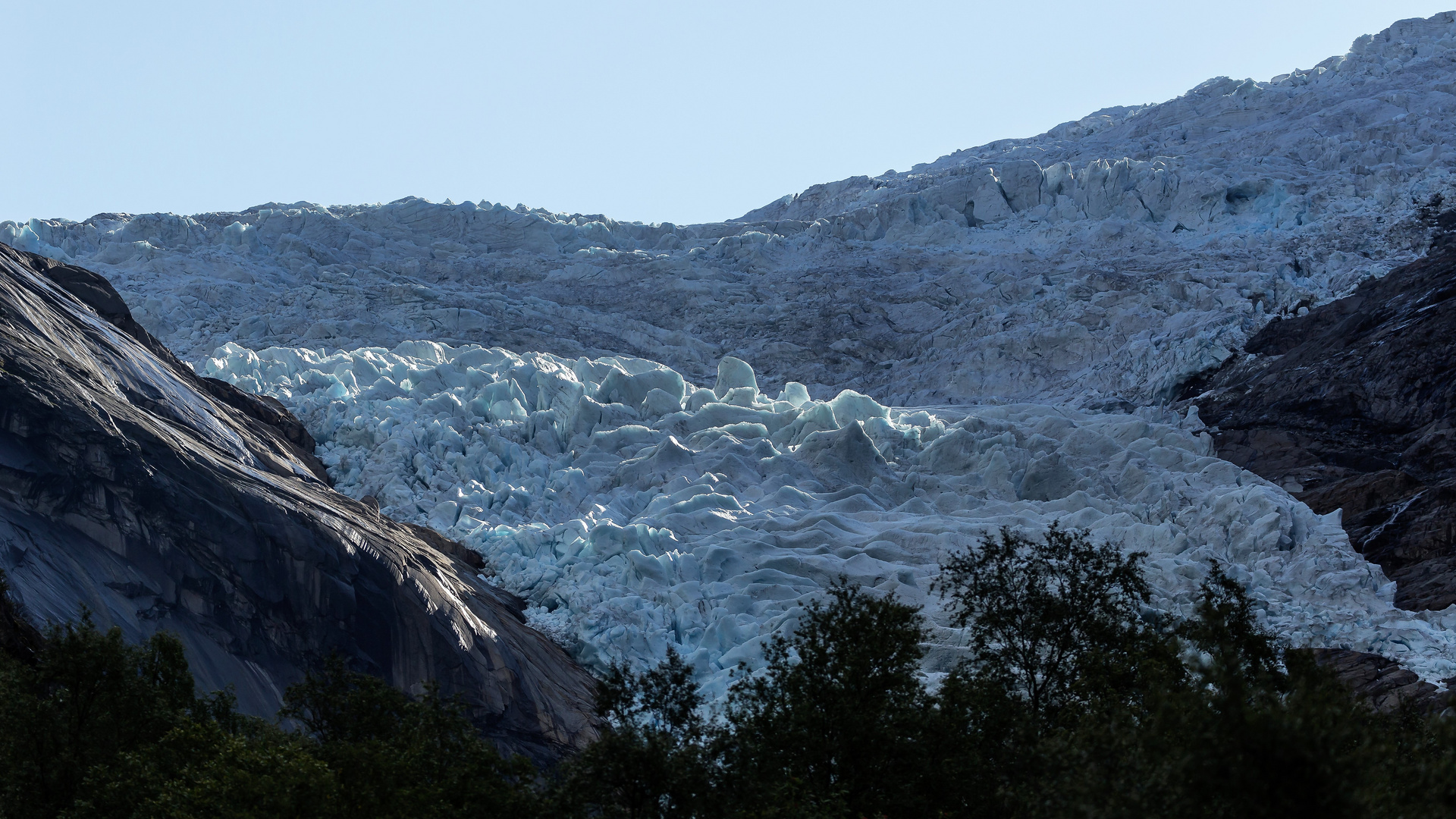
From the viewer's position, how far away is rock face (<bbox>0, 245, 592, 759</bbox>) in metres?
29.4

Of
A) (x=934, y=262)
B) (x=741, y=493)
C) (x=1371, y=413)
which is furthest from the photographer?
(x=934, y=262)

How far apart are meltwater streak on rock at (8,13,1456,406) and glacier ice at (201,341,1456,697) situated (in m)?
9.82

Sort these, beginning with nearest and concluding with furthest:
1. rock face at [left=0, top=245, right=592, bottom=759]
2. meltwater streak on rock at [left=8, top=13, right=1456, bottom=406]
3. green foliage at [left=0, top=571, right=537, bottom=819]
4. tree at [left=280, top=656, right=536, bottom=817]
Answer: green foliage at [left=0, top=571, right=537, bottom=819] < tree at [left=280, top=656, right=536, bottom=817] < rock face at [left=0, top=245, right=592, bottom=759] < meltwater streak on rock at [left=8, top=13, right=1456, bottom=406]

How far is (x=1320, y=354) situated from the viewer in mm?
55438

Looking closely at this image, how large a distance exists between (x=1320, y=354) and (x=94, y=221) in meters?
76.2

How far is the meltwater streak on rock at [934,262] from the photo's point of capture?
214 feet

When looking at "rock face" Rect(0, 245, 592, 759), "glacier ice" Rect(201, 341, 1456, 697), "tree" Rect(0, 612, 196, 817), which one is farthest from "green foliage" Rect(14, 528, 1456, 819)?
"glacier ice" Rect(201, 341, 1456, 697)

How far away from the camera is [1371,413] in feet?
168

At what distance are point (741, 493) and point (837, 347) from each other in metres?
28.0

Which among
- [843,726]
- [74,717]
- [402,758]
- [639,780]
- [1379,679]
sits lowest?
[1379,679]

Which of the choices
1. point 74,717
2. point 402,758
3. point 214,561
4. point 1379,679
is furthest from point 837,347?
point 402,758

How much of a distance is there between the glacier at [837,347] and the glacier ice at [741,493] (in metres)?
0.15

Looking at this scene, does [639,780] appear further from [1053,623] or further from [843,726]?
[1053,623]

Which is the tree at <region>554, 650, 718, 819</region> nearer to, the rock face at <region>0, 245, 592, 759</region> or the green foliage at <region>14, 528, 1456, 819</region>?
the green foliage at <region>14, 528, 1456, 819</region>
